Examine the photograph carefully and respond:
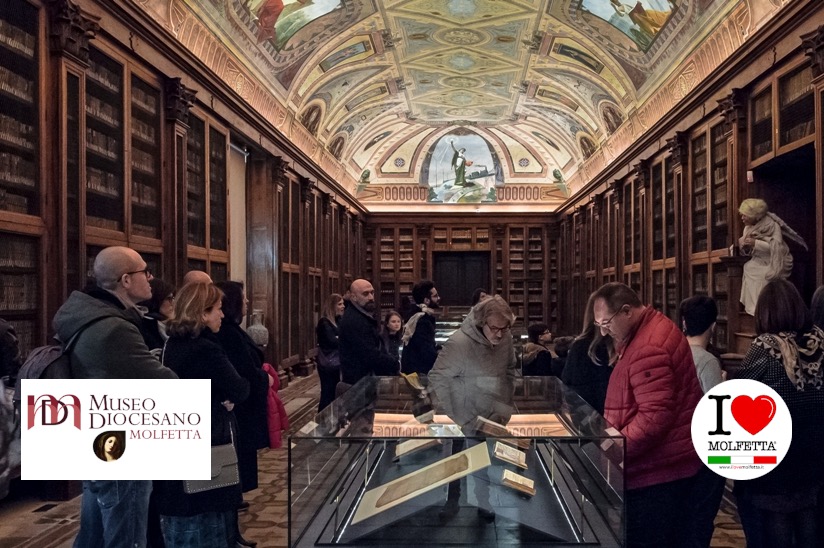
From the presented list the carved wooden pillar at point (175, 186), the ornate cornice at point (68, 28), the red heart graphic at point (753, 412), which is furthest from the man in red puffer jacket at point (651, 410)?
the carved wooden pillar at point (175, 186)

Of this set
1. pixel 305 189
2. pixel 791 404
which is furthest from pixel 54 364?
pixel 305 189

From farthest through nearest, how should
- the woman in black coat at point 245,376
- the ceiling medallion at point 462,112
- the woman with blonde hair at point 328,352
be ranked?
the ceiling medallion at point 462,112 → the woman with blonde hair at point 328,352 → the woman in black coat at point 245,376

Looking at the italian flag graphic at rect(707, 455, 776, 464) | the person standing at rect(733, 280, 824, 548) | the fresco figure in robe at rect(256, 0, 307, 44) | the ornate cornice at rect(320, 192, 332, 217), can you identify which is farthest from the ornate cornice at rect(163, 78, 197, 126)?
the ornate cornice at rect(320, 192, 332, 217)

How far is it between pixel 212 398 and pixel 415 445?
1.22 m

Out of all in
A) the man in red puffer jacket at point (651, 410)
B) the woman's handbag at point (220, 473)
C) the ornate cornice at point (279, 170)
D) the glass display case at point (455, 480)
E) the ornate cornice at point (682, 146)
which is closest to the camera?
the glass display case at point (455, 480)

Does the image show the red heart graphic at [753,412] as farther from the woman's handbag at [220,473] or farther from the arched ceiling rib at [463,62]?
the arched ceiling rib at [463,62]

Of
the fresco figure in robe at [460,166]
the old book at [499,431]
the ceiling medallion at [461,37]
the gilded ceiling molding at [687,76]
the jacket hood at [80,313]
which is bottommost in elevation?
the old book at [499,431]

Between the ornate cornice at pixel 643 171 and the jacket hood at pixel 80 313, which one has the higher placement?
the ornate cornice at pixel 643 171

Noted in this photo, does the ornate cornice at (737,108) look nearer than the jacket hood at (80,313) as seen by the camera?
No

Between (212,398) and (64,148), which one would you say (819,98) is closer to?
(212,398)

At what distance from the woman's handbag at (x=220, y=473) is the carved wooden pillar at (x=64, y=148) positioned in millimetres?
3320

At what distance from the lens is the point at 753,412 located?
324 centimetres

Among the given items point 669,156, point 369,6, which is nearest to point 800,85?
point 669,156

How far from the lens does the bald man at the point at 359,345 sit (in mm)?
6109
